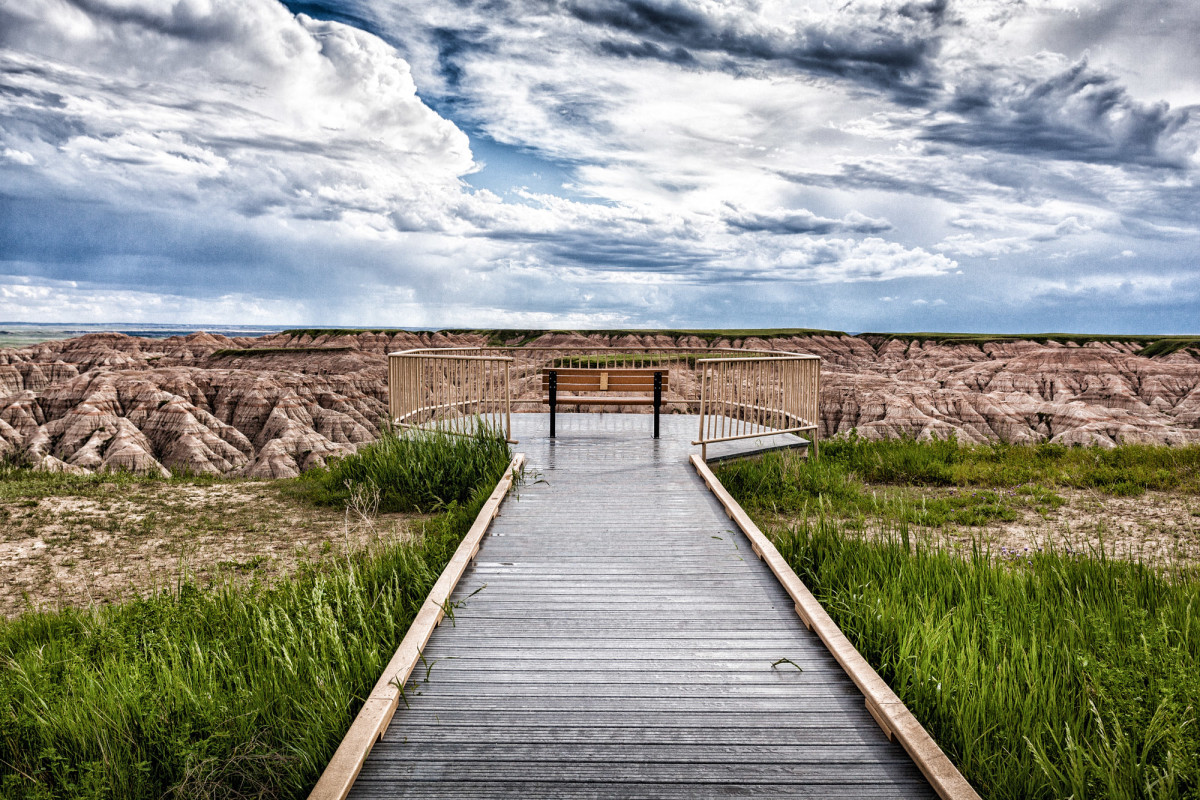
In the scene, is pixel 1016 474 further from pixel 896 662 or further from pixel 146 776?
pixel 146 776

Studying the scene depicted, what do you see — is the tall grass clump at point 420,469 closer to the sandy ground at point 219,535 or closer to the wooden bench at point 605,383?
the sandy ground at point 219,535

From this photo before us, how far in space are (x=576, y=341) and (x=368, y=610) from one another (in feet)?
252

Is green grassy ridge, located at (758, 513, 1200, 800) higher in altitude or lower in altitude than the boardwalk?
higher

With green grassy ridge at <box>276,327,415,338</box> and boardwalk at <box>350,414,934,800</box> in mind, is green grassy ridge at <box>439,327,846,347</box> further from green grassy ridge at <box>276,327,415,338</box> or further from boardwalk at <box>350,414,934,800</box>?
boardwalk at <box>350,414,934,800</box>

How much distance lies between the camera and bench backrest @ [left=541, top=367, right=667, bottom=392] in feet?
37.6

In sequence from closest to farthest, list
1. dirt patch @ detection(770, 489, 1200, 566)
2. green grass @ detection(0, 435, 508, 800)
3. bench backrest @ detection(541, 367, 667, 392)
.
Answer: green grass @ detection(0, 435, 508, 800) < dirt patch @ detection(770, 489, 1200, 566) < bench backrest @ detection(541, 367, 667, 392)

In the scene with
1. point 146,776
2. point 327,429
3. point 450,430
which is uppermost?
point 450,430

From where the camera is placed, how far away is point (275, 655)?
12.7 ft

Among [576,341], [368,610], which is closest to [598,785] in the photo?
[368,610]

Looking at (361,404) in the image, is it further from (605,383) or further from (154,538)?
(154,538)

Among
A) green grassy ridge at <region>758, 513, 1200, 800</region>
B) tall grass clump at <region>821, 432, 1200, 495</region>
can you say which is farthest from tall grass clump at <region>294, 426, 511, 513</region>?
tall grass clump at <region>821, 432, 1200, 495</region>

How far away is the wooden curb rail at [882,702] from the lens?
2748mm

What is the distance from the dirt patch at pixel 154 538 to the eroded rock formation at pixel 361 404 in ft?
110

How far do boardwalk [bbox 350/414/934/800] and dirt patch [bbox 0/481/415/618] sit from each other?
1959mm
